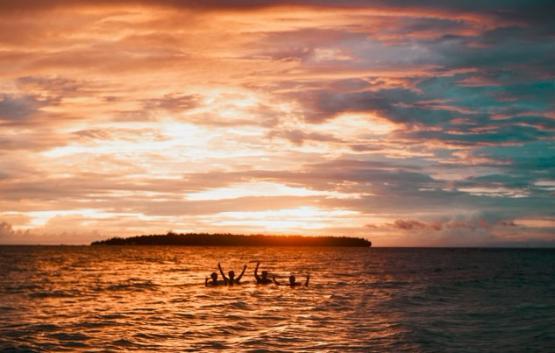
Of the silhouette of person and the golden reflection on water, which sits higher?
the silhouette of person

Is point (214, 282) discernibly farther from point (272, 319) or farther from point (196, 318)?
point (272, 319)

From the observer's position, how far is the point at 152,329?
98.2 ft

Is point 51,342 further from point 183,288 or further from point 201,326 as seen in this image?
point 183,288

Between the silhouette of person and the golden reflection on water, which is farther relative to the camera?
the silhouette of person

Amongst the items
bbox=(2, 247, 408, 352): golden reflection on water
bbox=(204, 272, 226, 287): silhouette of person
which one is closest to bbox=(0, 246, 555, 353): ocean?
bbox=(2, 247, 408, 352): golden reflection on water

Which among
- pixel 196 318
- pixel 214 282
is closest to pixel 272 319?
pixel 196 318

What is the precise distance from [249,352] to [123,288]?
32177 mm

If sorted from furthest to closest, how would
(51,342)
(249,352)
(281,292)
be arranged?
(281,292) < (51,342) < (249,352)

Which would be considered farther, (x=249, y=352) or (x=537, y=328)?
(x=537, y=328)

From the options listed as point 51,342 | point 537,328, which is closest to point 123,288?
point 51,342

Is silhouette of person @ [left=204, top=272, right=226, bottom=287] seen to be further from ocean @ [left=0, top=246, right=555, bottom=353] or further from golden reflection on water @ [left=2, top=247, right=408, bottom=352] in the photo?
ocean @ [left=0, top=246, right=555, bottom=353]

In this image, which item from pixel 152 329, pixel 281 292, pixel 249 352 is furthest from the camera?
pixel 281 292

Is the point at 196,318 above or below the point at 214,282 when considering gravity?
below

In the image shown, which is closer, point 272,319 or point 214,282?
point 272,319
